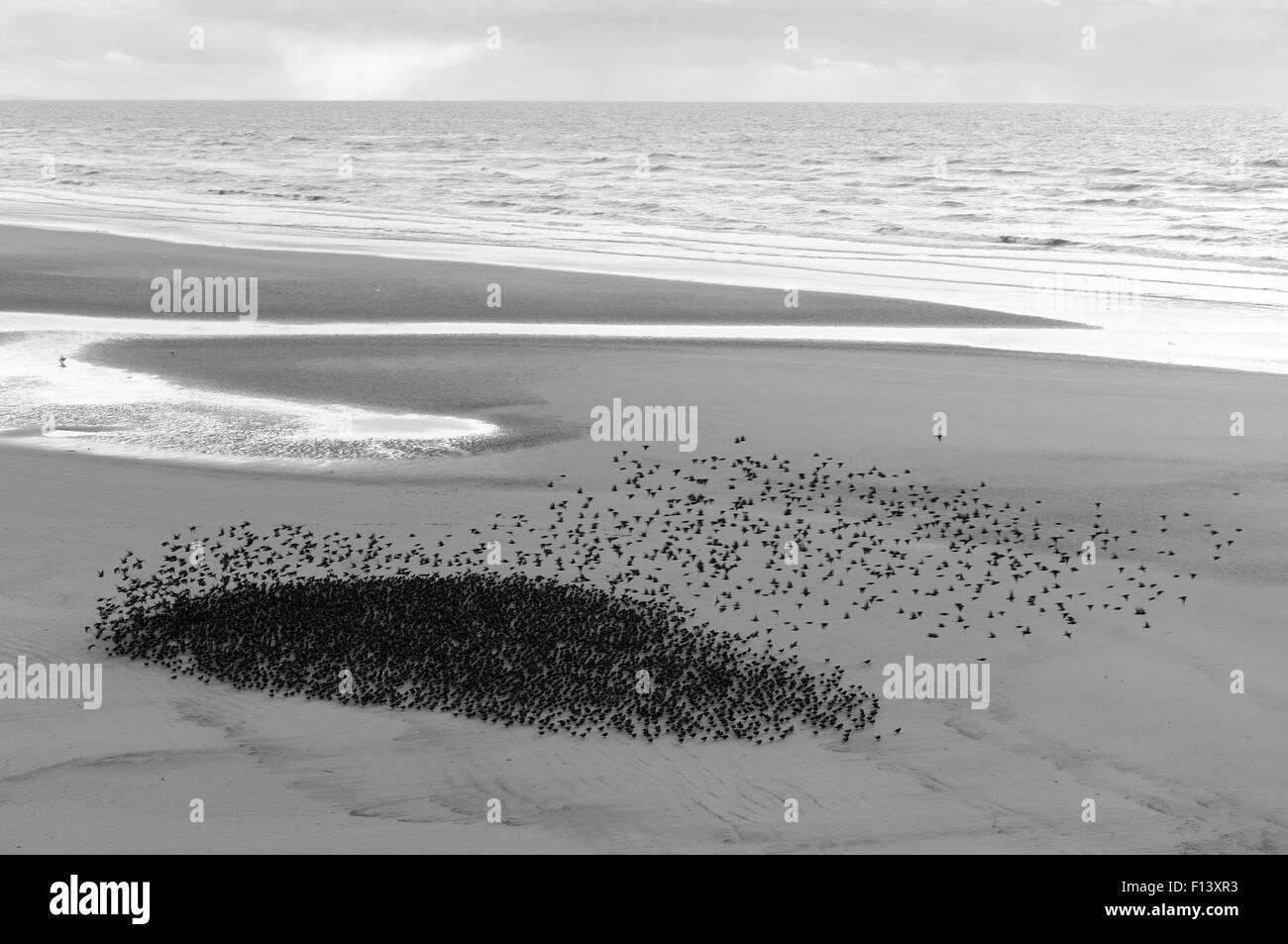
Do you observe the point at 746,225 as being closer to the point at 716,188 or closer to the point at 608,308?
the point at 716,188

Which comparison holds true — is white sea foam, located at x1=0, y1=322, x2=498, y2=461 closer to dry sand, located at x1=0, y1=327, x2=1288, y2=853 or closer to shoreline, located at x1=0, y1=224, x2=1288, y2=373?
dry sand, located at x1=0, y1=327, x2=1288, y2=853

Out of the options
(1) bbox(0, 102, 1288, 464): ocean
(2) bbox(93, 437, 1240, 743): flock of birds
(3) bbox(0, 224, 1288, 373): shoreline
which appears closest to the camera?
(2) bbox(93, 437, 1240, 743): flock of birds

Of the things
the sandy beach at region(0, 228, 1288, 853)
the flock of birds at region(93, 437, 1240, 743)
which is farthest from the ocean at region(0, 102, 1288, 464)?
the flock of birds at region(93, 437, 1240, 743)

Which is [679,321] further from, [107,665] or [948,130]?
[948,130]

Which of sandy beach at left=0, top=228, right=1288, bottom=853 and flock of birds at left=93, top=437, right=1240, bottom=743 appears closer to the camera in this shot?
sandy beach at left=0, top=228, right=1288, bottom=853

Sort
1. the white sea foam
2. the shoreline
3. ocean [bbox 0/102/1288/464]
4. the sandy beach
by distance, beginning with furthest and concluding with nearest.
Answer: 1. the shoreline
2. ocean [bbox 0/102/1288/464]
3. the white sea foam
4. the sandy beach

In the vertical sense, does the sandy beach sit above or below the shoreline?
below

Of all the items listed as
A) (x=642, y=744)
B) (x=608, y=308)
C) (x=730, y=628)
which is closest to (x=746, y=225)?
(x=608, y=308)
